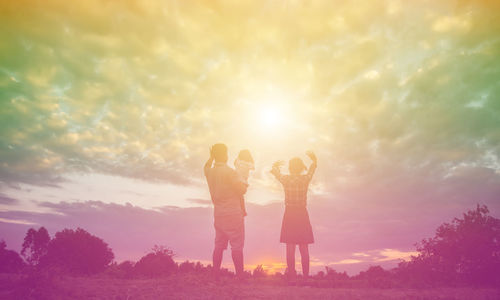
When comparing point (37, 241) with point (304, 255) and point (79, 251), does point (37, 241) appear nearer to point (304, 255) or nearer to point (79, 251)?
point (79, 251)

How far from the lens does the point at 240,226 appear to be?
310 inches

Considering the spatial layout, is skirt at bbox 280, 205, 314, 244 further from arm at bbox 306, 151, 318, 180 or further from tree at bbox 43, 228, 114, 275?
tree at bbox 43, 228, 114, 275

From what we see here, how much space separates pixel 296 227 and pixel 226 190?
8.14ft

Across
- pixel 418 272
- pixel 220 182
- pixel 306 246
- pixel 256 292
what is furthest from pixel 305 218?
pixel 418 272

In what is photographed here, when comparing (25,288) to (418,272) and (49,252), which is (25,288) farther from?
(418,272)

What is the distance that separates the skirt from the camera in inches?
348

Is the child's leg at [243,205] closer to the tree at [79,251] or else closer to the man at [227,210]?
the man at [227,210]

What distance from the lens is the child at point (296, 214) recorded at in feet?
28.9

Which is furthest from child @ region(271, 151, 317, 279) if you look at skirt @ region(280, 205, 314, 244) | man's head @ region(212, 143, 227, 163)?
man's head @ region(212, 143, 227, 163)

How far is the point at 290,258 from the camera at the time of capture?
8.74 m

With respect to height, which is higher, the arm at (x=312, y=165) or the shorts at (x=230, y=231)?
the arm at (x=312, y=165)

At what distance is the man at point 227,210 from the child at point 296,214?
1.71 meters

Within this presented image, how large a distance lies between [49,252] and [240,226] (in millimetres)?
9920

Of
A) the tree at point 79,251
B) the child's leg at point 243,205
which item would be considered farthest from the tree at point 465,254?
the tree at point 79,251
